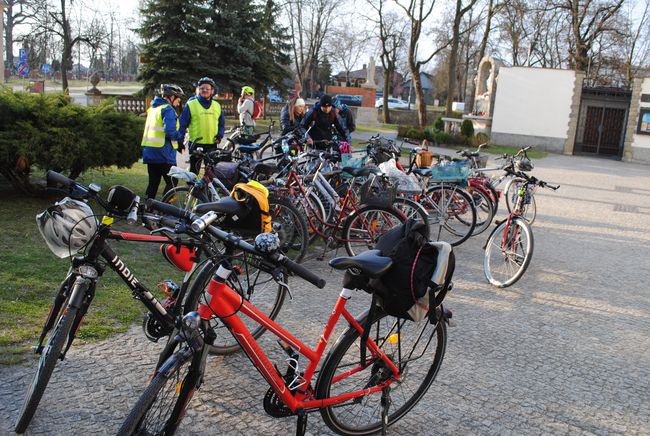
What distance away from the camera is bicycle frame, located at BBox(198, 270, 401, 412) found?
8.38 feet

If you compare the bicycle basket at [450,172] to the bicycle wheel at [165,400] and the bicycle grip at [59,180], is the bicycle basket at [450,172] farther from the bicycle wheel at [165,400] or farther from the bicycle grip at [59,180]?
the bicycle wheel at [165,400]

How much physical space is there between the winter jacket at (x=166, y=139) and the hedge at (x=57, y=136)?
18.6 inches

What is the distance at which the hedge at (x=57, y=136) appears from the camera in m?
6.91

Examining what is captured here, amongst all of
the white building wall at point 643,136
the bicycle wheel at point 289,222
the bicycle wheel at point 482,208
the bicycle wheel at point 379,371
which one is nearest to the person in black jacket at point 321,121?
the bicycle wheel at point 482,208

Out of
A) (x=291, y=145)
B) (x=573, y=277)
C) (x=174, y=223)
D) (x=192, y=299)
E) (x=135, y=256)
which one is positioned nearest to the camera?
(x=174, y=223)

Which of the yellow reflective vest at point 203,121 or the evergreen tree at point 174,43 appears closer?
the yellow reflective vest at point 203,121

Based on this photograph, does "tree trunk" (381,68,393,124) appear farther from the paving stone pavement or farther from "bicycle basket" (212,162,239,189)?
"bicycle basket" (212,162,239,189)

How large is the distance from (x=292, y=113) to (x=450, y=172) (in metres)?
3.41

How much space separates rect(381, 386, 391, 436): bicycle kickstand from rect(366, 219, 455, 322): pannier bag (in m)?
0.51

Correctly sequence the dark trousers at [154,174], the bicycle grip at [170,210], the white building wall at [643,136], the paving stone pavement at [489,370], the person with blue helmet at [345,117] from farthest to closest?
the white building wall at [643,136] < the person with blue helmet at [345,117] < the dark trousers at [154,174] < the paving stone pavement at [489,370] < the bicycle grip at [170,210]

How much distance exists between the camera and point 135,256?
5.98 m

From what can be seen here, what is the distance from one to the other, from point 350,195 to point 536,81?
22.7m

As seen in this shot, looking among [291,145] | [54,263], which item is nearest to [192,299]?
[54,263]

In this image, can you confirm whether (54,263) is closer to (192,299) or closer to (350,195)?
(192,299)
